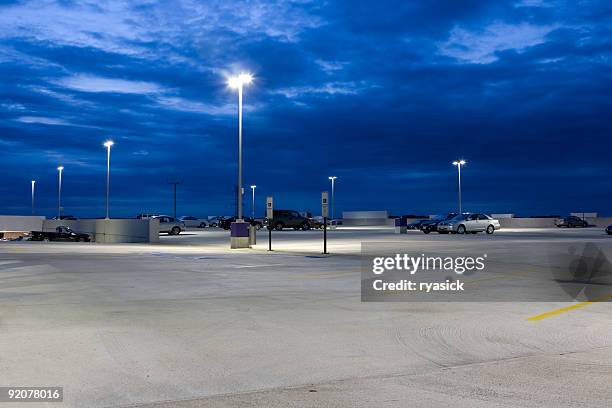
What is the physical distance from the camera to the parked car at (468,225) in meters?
51.9

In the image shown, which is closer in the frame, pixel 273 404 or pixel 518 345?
pixel 273 404

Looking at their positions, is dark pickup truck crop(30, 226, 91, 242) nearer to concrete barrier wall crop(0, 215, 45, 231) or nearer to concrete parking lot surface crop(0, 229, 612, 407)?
concrete barrier wall crop(0, 215, 45, 231)

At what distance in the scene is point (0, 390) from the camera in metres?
6.27

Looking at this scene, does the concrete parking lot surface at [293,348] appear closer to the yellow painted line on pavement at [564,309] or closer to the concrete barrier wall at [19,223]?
the yellow painted line on pavement at [564,309]

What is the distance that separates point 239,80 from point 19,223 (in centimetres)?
4377

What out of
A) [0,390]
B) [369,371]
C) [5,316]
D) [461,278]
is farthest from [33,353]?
[461,278]

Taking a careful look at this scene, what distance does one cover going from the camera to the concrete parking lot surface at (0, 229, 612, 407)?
248 inches

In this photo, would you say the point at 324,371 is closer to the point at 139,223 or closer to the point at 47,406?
the point at 47,406

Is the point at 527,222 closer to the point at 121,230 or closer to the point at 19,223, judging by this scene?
the point at 121,230

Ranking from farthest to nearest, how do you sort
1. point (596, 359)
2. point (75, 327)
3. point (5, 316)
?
point (5, 316), point (75, 327), point (596, 359)

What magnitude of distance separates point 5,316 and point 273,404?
6.54 m

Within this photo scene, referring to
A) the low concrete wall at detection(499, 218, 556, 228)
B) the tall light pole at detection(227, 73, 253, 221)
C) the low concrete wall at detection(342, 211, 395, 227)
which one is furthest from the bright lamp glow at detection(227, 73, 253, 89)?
the low concrete wall at detection(342, 211, 395, 227)

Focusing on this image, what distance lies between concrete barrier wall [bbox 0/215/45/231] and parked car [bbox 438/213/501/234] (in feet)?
132

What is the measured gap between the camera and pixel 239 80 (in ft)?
107
